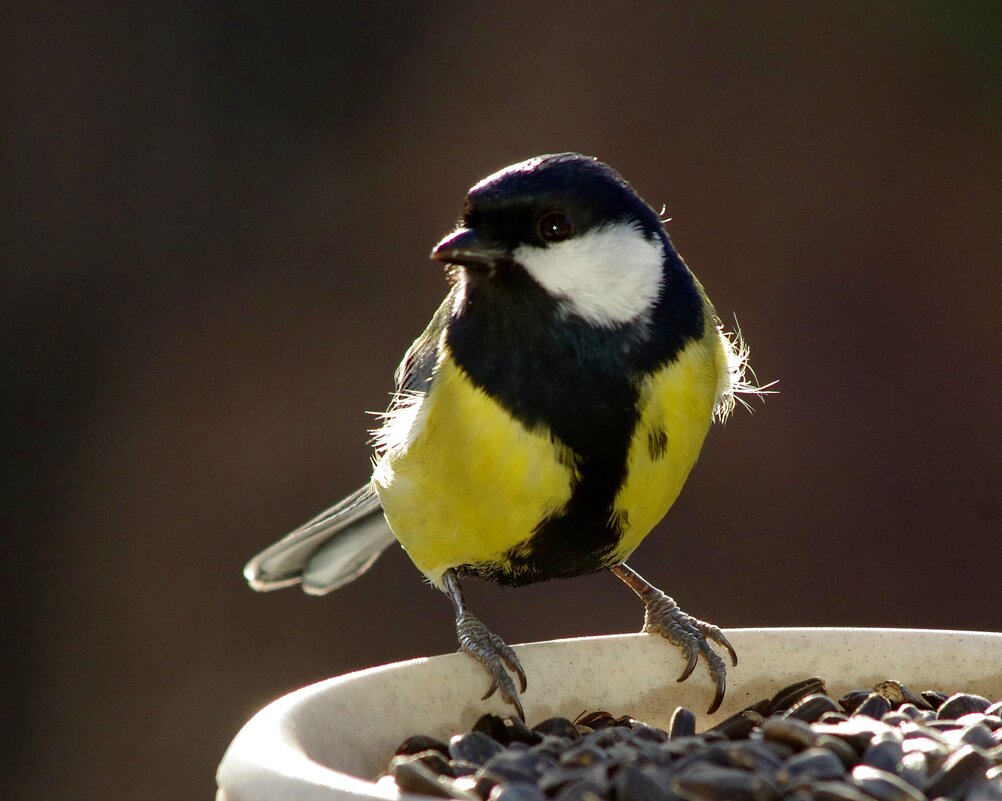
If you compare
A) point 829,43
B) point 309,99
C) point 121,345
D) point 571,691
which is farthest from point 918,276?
point 571,691

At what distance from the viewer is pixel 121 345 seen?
4574mm

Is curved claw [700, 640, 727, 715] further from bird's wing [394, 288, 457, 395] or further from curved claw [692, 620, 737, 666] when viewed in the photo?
bird's wing [394, 288, 457, 395]

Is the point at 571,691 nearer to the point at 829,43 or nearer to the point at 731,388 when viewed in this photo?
the point at 731,388

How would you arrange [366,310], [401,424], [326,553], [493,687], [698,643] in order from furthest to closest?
[366,310], [326,553], [401,424], [698,643], [493,687]

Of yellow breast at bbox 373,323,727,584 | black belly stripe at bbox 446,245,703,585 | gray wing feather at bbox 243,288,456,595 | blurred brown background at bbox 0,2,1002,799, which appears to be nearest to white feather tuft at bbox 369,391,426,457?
yellow breast at bbox 373,323,727,584

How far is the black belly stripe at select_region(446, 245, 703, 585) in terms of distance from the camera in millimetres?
1990

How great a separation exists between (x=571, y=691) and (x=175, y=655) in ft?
9.49

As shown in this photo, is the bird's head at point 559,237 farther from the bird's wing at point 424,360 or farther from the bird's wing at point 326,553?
the bird's wing at point 326,553

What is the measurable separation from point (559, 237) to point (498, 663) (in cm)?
61

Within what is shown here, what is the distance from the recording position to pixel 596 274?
2.00 metres

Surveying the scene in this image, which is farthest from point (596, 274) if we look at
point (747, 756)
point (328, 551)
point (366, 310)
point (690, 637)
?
point (366, 310)

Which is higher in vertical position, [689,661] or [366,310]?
[366,310]

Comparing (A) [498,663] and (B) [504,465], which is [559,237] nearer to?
(B) [504,465]

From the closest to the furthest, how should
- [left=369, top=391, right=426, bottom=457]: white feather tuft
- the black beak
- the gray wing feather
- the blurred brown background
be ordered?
1. the black beak
2. [left=369, top=391, right=426, bottom=457]: white feather tuft
3. the gray wing feather
4. the blurred brown background
